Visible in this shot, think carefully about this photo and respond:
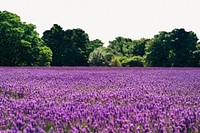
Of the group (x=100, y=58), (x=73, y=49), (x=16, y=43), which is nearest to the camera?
(x=16, y=43)

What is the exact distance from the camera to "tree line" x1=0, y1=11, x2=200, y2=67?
111 feet

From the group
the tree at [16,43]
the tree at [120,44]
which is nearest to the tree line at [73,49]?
the tree at [16,43]

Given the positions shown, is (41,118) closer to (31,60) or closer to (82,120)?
(82,120)

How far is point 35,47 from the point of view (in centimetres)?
3484

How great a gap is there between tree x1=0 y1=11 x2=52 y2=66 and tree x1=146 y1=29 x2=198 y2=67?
1506cm

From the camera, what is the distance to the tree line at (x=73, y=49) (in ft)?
111

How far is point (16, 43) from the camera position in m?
33.4

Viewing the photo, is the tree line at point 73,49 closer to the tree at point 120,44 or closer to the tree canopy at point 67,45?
the tree canopy at point 67,45

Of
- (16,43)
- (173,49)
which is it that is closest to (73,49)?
(173,49)

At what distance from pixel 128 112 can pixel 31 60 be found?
101ft

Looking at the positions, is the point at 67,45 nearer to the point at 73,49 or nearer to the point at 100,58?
the point at 73,49

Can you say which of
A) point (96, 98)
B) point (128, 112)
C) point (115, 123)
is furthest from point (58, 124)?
point (96, 98)

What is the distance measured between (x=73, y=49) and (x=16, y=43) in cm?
1565

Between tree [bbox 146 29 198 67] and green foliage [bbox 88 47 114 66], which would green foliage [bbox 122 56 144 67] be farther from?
green foliage [bbox 88 47 114 66]
